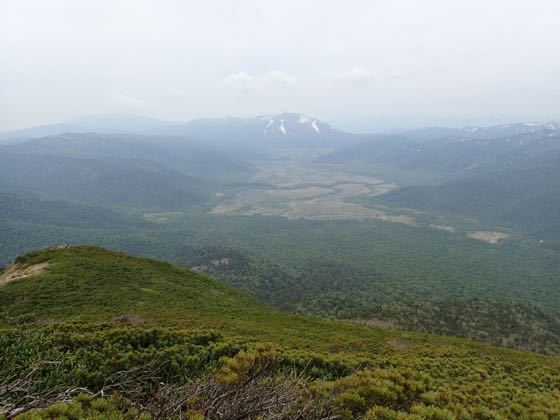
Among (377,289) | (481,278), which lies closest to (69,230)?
(377,289)

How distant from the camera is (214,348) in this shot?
1805 centimetres

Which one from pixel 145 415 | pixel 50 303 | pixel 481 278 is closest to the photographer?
pixel 145 415

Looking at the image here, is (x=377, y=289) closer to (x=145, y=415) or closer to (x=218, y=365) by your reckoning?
(x=218, y=365)

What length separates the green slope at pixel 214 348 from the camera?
1335 centimetres

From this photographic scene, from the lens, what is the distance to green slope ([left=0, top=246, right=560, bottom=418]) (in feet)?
43.8

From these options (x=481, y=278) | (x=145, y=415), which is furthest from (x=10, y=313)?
(x=481, y=278)

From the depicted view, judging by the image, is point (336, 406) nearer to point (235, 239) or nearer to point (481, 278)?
point (481, 278)

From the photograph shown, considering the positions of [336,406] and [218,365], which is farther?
[218,365]

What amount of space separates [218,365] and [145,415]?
8127 millimetres

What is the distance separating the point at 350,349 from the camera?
27.1m

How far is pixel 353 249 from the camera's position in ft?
577

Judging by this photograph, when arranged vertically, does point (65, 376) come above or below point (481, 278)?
above

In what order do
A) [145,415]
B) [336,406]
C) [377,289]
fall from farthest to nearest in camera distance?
[377,289] → [336,406] → [145,415]

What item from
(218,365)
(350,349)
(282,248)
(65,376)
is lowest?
(282,248)
